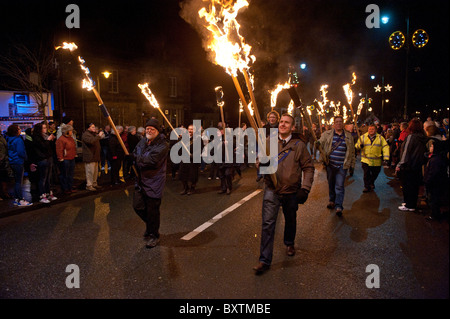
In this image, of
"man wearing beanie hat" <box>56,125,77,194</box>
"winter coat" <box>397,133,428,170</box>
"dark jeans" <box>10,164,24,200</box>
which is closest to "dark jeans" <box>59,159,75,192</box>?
"man wearing beanie hat" <box>56,125,77,194</box>

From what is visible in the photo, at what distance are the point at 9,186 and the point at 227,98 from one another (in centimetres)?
3429

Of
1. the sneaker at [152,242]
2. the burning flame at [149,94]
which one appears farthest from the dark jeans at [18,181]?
the sneaker at [152,242]

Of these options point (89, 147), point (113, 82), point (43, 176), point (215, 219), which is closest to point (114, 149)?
point (89, 147)

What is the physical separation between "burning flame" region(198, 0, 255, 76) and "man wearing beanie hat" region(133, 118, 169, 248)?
156 centimetres

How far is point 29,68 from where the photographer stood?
26844mm

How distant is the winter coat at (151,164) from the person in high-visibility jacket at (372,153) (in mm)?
6360

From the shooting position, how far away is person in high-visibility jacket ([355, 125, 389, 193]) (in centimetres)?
915

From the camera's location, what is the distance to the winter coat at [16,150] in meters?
7.77

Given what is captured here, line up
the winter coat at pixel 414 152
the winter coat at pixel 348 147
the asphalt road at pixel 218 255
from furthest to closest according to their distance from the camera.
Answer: the winter coat at pixel 348 147
the winter coat at pixel 414 152
the asphalt road at pixel 218 255

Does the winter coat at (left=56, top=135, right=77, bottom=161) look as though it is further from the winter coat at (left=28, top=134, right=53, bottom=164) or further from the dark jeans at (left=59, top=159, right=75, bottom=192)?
the winter coat at (left=28, top=134, right=53, bottom=164)

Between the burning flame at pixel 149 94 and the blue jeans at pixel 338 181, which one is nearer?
the blue jeans at pixel 338 181

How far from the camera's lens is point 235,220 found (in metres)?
6.61

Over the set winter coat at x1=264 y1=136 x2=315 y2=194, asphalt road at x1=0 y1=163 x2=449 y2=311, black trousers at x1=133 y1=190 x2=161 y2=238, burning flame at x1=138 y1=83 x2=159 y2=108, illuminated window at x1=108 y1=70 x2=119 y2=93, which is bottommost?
asphalt road at x1=0 y1=163 x2=449 y2=311

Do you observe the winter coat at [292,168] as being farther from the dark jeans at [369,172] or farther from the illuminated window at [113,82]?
the illuminated window at [113,82]
